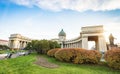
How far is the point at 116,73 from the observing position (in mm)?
11094

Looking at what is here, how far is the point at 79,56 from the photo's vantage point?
1544cm

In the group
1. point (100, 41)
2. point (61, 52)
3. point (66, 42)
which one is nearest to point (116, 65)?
point (61, 52)

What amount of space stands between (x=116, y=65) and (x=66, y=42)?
58.1 meters

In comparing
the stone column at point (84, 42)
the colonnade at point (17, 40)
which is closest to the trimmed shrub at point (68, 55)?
the stone column at point (84, 42)

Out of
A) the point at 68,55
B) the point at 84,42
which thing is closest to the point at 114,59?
the point at 68,55

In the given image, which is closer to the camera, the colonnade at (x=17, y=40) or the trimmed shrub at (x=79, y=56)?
the trimmed shrub at (x=79, y=56)

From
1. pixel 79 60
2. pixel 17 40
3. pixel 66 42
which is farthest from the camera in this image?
pixel 17 40

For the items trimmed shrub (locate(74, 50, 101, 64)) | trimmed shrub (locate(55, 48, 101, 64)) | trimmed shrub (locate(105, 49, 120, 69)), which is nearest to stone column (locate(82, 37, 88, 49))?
trimmed shrub (locate(55, 48, 101, 64))

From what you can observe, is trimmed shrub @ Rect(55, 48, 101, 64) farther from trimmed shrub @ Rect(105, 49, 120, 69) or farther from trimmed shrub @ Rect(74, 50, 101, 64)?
trimmed shrub @ Rect(105, 49, 120, 69)

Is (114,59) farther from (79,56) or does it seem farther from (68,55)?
(68,55)

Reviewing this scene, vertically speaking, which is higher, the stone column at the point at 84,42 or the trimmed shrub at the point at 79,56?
the stone column at the point at 84,42

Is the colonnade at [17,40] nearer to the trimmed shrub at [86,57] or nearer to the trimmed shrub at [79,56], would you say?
the trimmed shrub at [79,56]

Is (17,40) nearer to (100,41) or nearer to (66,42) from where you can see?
(66,42)

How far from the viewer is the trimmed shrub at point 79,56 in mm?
15219
